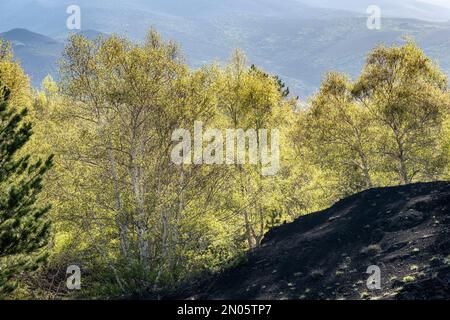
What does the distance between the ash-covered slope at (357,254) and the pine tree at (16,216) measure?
7.62 m

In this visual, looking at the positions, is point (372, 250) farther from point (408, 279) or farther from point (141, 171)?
point (141, 171)

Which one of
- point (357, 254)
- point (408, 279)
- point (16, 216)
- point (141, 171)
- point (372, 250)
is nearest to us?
point (408, 279)

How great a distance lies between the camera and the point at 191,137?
86.5 feet

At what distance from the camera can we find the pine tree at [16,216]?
59.2 ft

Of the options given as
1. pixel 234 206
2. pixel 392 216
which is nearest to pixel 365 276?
pixel 392 216

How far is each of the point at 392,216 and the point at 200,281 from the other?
9833 millimetres

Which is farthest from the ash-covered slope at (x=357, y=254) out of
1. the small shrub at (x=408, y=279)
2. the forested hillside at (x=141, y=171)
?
the forested hillside at (x=141, y=171)

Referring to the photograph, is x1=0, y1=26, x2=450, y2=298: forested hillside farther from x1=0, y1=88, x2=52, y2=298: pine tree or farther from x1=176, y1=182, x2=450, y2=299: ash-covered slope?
x1=0, y1=88, x2=52, y2=298: pine tree

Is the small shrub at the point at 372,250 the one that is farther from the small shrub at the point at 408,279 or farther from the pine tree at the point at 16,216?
the pine tree at the point at 16,216

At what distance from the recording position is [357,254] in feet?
66.9

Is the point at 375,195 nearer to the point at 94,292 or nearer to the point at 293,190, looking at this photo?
the point at 293,190

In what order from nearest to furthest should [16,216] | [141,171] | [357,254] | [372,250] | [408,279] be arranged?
[408,279], [16,216], [372,250], [357,254], [141,171]

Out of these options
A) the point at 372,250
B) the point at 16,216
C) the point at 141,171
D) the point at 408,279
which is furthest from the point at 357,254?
the point at 16,216

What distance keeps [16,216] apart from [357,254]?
13.9 m
